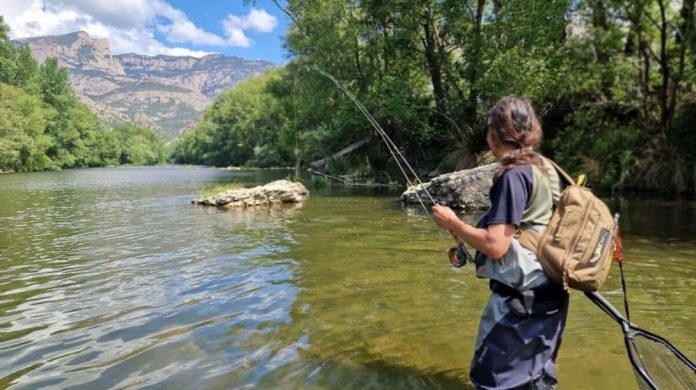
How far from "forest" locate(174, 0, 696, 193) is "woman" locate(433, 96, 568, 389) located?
8.08m

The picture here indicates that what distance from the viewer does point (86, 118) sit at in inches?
4232

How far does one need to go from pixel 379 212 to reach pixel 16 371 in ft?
39.7

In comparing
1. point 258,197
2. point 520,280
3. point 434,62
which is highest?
point 434,62

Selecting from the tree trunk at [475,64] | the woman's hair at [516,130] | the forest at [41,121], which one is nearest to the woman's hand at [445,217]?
the woman's hair at [516,130]

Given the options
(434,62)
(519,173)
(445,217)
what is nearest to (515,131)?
(519,173)

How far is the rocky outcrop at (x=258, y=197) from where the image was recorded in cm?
1922

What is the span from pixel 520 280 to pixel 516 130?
84 cm

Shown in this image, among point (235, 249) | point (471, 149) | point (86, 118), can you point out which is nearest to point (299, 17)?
point (471, 149)

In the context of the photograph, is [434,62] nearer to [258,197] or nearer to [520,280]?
[258,197]

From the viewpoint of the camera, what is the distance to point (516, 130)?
2.71 metres

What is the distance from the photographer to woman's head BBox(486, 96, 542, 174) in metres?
2.67

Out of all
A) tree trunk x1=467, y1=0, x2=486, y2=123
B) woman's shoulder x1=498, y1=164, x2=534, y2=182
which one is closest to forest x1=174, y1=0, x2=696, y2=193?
tree trunk x1=467, y1=0, x2=486, y2=123

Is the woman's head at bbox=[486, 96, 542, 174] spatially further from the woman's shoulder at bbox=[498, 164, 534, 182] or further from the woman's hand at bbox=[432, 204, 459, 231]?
the woman's hand at bbox=[432, 204, 459, 231]

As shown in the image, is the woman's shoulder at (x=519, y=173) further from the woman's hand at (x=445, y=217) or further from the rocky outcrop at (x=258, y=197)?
the rocky outcrop at (x=258, y=197)
